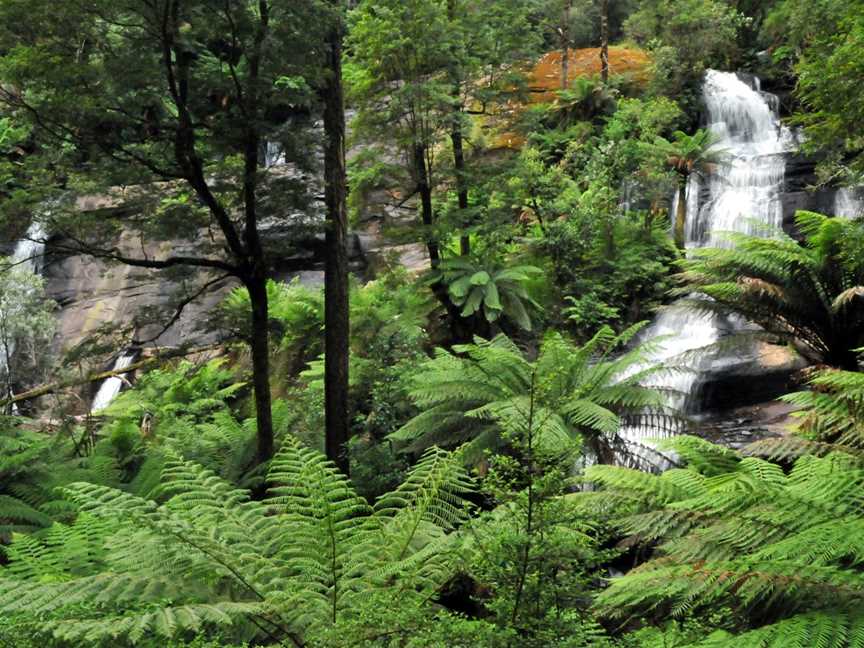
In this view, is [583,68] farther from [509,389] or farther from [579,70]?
[509,389]

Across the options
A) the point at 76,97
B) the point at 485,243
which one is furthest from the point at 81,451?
the point at 485,243

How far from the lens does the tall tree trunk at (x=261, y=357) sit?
6.90 metres

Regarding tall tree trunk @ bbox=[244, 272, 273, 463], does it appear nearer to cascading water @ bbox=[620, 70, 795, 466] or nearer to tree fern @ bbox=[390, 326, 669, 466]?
tree fern @ bbox=[390, 326, 669, 466]

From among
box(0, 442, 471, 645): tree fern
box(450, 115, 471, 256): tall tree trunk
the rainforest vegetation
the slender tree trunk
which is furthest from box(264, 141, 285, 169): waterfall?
the slender tree trunk

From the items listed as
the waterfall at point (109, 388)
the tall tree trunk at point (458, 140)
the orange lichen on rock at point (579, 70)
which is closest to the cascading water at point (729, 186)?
the orange lichen on rock at point (579, 70)

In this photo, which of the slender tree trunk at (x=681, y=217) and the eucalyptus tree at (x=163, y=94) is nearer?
the eucalyptus tree at (x=163, y=94)

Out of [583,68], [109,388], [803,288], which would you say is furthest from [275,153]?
[583,68]

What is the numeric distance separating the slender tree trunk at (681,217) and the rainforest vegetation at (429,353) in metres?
0.42

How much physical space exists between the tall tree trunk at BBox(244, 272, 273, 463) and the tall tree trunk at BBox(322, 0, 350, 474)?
63 cm

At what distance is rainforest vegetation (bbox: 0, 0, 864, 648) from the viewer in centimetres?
253

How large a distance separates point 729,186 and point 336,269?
10.4 meters

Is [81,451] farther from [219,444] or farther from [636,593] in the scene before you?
[636,593]

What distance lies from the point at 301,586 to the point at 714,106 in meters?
17.0

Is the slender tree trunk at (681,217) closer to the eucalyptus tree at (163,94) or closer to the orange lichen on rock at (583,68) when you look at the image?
the orange lichen on rock at (583,68)
